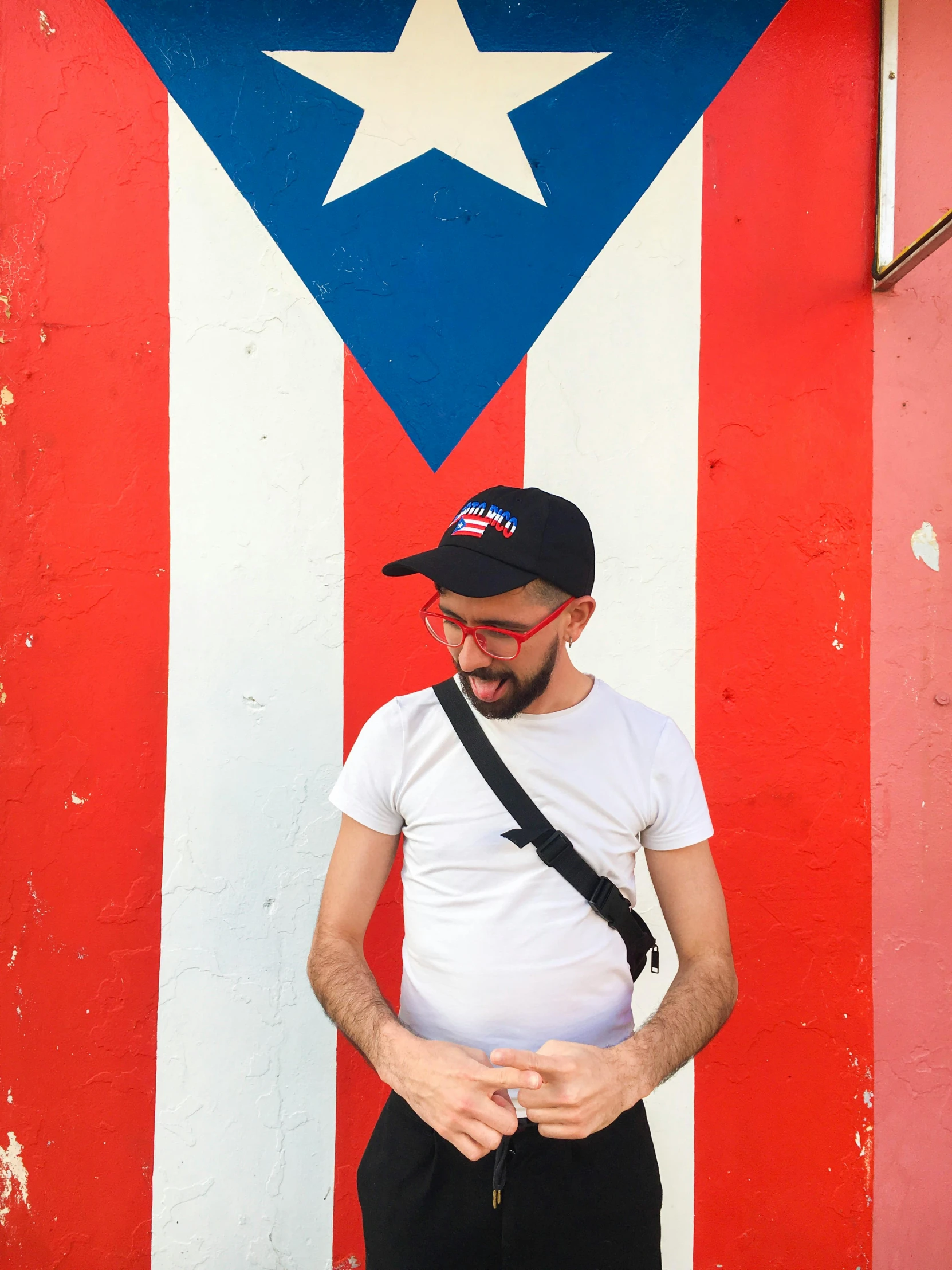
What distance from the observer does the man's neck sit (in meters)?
1.70

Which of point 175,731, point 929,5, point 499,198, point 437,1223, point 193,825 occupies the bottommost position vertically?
point 437,1223

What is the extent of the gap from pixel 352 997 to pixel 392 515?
1323 millimetres

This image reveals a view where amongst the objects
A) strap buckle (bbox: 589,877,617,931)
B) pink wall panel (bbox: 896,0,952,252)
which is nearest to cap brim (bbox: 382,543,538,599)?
strap buckle (bbox: 589,877,617,931)

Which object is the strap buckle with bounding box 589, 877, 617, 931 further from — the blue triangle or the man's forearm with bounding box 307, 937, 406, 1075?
the blue triangle

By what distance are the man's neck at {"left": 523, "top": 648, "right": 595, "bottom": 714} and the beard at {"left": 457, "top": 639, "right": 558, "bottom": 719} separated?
1.5 inches

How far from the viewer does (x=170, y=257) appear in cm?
233

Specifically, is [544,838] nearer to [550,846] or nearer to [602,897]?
[550,846]

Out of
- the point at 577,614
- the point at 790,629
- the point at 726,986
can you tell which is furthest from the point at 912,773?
the point at 577,614

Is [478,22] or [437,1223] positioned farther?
[478,22]

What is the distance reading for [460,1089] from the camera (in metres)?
1.34

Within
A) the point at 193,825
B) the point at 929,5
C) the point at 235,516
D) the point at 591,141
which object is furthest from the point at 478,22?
the point at 193,825

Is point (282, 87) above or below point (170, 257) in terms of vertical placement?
above

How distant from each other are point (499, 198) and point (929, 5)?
1.43 m

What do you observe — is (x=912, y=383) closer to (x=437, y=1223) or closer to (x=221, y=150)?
(x=221, y=150)
